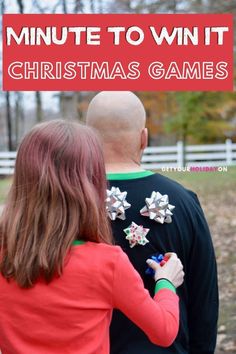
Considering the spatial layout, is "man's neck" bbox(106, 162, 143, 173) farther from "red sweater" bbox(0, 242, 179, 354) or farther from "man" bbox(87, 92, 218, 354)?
"red sweater" bbox(0, 242, 179, 354)

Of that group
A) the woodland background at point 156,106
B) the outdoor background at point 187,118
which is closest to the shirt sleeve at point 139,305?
the outdoor background at point 187,118

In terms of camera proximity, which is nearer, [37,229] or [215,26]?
[37,229]

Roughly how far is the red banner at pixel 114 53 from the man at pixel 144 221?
2.06 m

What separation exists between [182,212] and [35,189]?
0.52m

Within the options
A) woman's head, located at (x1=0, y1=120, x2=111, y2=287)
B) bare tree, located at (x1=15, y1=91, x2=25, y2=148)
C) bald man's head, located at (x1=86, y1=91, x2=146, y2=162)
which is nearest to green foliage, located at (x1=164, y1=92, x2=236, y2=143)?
bare tree, located at (x1=15, y1=91, x2=25, y2=148)

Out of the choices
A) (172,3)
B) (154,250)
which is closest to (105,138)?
(154,250)

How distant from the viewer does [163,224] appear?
1.68 m

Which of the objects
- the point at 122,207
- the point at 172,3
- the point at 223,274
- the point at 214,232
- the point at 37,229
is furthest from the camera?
the point at 214,232

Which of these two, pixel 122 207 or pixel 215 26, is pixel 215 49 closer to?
pixel 215 26

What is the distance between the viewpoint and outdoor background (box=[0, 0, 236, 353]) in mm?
4969

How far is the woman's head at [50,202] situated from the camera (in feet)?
4.27

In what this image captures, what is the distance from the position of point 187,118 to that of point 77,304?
9.90 metres

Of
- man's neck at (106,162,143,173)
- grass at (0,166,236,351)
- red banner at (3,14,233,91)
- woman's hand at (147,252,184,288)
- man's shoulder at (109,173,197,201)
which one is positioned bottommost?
grass at (0,166,236,351)

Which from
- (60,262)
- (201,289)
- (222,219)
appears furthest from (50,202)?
(222,219)
